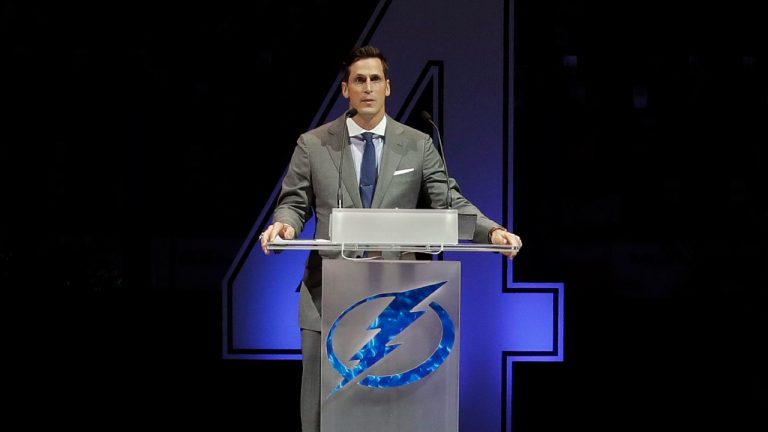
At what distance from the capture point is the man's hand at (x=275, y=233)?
7.88 feet

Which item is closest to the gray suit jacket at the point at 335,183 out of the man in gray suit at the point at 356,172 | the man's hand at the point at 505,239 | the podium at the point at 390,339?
the man in gray suit at the point at 356,172

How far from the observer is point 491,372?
3.92 metres

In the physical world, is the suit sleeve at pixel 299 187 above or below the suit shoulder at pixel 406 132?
below

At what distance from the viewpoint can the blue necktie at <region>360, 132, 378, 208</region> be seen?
296 cm

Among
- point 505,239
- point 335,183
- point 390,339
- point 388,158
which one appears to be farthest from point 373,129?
point 390,339

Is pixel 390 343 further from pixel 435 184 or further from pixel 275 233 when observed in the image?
pixel 435 184

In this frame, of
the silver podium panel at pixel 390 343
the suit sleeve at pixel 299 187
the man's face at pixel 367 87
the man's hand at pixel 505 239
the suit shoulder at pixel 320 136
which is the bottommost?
the silver podium panel at pixel 390 343

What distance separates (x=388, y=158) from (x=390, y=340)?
843 mm

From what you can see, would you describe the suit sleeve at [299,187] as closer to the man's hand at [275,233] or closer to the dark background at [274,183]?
the man's hand at [275,233]

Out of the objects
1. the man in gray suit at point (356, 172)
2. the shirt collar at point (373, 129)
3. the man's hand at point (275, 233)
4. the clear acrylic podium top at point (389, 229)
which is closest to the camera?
the clear acrylic podium top at point (389, 229)

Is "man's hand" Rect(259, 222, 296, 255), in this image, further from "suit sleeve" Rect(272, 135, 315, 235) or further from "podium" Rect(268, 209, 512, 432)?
"suit sleeve" Rect(272, 135, 315, 235)

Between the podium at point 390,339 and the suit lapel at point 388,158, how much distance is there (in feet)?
2.00

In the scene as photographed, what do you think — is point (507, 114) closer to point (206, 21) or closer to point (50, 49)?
point (206, 21)

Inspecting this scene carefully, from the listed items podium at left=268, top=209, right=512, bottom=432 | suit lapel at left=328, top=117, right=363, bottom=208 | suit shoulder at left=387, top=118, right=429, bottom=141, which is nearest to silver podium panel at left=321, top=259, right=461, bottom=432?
podium at left=268, top=209, right=512, bottom=432
